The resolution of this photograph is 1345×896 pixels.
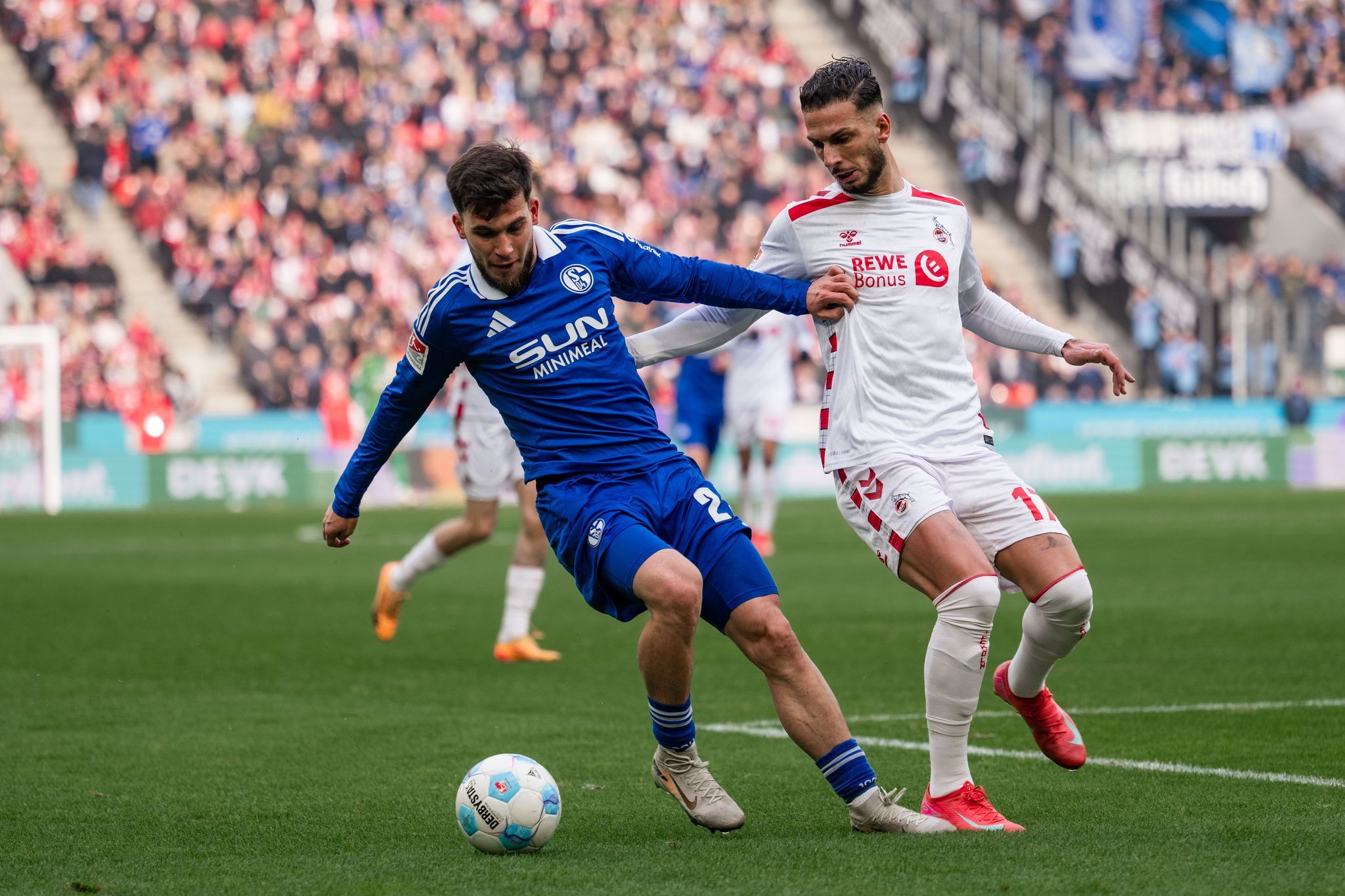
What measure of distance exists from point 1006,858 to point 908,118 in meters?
32.5

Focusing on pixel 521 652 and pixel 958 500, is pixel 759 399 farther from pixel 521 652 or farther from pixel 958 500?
pixel 958 500

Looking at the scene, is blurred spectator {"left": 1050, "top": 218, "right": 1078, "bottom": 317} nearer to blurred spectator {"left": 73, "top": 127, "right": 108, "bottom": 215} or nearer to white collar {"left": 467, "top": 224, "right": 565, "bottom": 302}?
blurred spectator {"left": 73, "top": 127, "right": 108, "bottom": 215}

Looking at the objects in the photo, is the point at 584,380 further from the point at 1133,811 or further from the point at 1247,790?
the point at 1247,790

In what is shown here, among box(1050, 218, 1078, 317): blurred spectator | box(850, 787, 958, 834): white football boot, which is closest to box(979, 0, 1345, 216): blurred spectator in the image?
box(1050, 218, 1078, 317): blurred spectator

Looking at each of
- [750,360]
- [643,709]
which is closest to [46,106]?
[750,360]

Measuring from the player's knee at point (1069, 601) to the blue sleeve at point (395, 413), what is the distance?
1.91 m

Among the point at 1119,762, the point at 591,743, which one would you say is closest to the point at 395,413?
the point at 591,743

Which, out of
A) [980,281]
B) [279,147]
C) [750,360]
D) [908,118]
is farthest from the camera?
[908,118]

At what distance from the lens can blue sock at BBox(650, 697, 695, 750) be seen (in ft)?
17.5

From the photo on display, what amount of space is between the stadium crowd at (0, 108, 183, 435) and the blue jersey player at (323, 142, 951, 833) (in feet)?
81.0

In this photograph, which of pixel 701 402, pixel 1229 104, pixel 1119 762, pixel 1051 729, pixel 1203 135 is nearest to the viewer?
pixel 1051 729

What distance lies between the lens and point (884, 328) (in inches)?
215

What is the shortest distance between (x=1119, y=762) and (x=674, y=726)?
1867 mm

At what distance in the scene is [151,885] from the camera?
459cm
